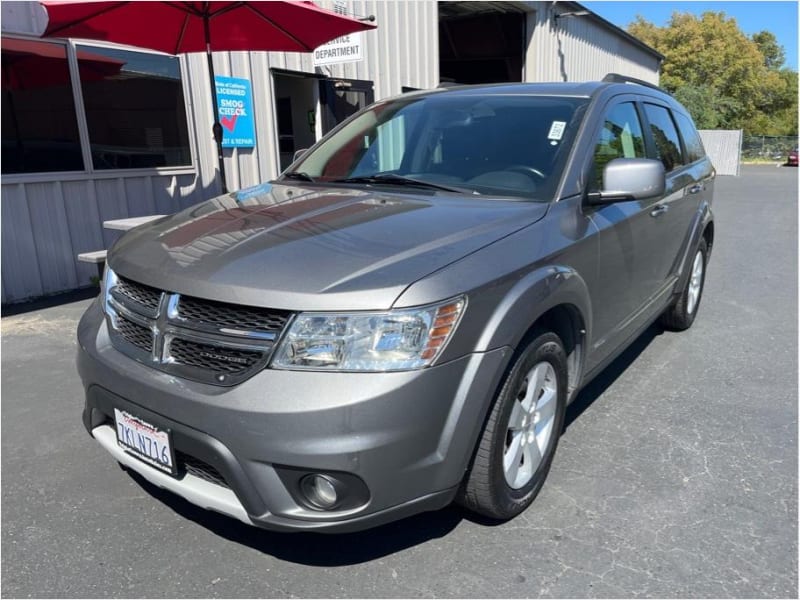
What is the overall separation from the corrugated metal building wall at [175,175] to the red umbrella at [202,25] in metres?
1.07

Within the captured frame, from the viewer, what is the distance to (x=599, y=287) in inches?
118

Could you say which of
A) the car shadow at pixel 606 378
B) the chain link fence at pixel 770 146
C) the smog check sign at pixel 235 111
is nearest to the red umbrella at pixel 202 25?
the smog check sign at pixel 235 111

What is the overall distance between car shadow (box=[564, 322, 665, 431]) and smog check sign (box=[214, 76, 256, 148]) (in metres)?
5.15

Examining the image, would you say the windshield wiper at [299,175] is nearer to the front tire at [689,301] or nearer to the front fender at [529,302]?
the front fender at [529,302]

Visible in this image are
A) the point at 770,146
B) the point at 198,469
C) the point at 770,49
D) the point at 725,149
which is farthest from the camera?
the point at 770,49

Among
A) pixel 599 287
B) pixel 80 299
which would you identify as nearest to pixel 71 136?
pixel 80 299

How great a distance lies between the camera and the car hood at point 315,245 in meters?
2.02

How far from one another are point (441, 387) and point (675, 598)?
1.12 meters

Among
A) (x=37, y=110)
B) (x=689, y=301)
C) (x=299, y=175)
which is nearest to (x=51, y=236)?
(x=37, y=110)

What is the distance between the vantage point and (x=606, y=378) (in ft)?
13.7

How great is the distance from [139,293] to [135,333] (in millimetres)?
150

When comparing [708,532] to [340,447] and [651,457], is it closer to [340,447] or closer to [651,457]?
[651,457]

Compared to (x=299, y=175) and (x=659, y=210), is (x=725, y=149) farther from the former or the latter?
(x=299, y=175)

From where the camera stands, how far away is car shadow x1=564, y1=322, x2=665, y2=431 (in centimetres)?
367
